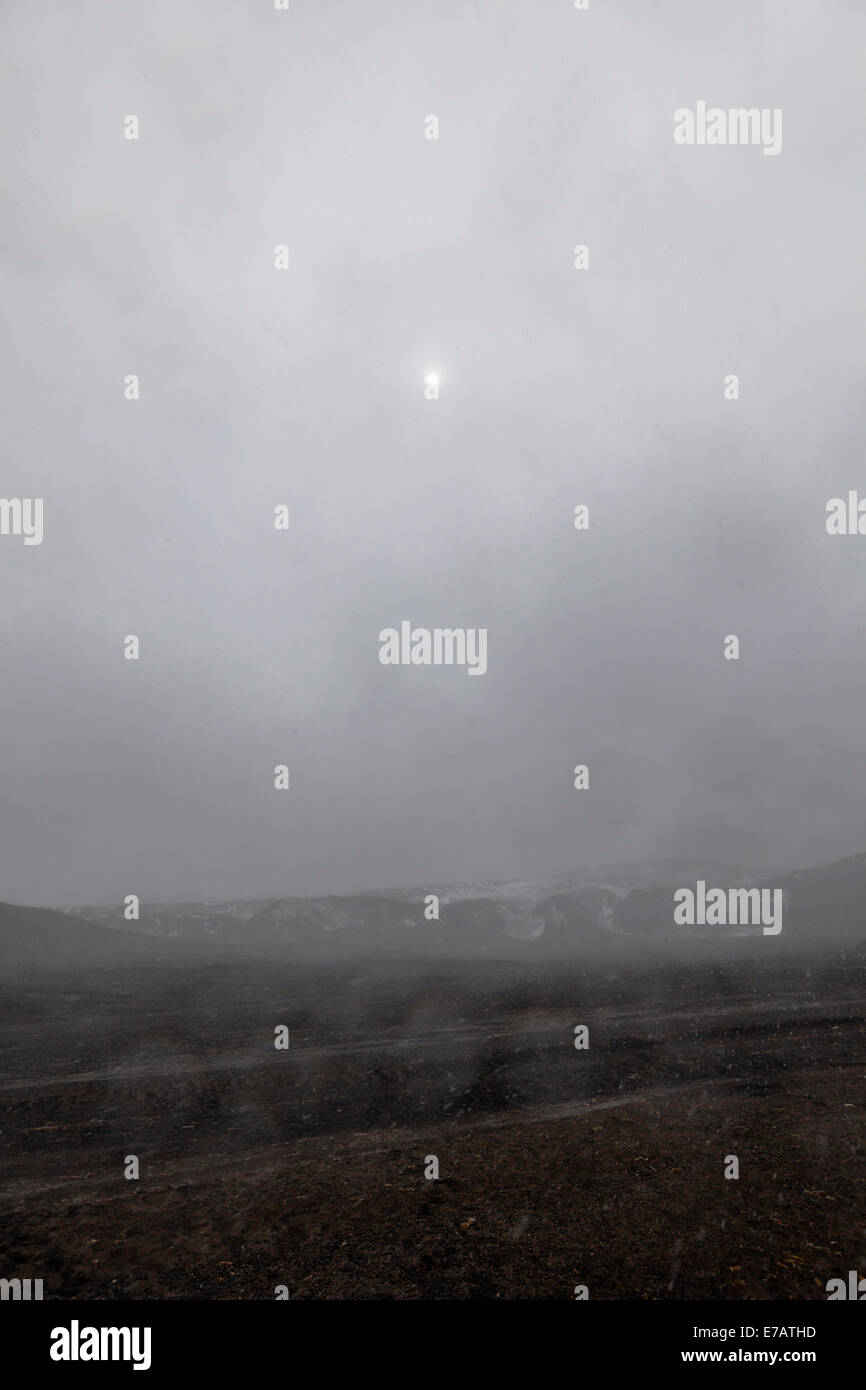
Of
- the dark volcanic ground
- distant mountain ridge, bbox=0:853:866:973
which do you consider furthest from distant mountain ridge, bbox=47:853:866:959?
the dark volcanic ground

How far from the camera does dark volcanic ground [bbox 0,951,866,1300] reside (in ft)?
27.7

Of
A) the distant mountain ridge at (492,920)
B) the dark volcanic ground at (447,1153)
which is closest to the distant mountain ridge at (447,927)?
the distant mountain ridge at (492,920)

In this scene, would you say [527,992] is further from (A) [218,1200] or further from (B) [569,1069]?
(A) [218,1200]

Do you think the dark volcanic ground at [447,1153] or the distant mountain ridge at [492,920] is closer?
the dark volcanic ground at [447,1153]

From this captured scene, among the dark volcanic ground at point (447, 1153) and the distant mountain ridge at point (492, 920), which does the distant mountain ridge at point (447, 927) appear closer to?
the distant mountain ridge at point (492, 920)

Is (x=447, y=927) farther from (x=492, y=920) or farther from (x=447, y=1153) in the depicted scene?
(x=447, y=1153)

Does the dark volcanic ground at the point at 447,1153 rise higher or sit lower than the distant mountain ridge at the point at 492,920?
higher

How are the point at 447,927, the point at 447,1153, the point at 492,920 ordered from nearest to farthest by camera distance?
1. the point at 447,1153
2. the point at 447,927
3. the point at 492,920

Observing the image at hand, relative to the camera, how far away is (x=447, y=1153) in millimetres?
12148

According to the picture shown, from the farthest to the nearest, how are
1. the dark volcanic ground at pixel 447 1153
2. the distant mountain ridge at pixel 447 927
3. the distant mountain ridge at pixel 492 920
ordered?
the distant mountain ridge at pixel 492 920 < the distant mountain ridge at pixel 447 927 < the dark volcanic ground at pixel 447 1153

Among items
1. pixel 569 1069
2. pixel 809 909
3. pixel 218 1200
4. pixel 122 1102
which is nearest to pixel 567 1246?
pixel 218 1200

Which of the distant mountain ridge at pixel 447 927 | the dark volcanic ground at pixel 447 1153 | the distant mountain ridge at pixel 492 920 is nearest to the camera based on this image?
the dark volcanic ground at pixel 447 1153

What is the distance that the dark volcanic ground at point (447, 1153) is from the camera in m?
8.44

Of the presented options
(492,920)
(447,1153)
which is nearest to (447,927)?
(492,920)
